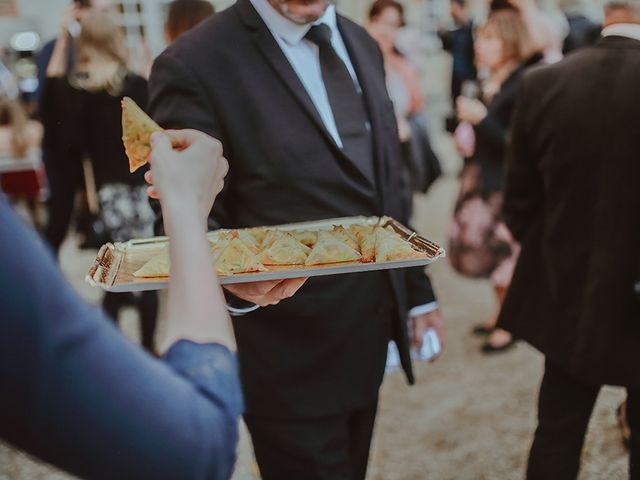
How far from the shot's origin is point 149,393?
66 cm

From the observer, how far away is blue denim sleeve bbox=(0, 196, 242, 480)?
1.95 ft

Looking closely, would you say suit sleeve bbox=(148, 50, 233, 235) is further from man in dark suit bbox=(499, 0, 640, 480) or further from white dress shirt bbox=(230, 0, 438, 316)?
man in dark suit bbox=(499, 0, 640, 480)

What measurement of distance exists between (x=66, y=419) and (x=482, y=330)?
146 inches

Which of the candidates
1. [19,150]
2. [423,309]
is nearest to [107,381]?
[423,309]

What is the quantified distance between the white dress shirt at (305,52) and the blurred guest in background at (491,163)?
190cm

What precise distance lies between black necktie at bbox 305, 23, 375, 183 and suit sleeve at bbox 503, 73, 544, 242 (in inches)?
27.6

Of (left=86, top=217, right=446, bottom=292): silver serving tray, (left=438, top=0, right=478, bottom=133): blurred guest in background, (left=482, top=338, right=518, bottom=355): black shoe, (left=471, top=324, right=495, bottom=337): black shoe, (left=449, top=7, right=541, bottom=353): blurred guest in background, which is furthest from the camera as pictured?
(left=438, top=0, right=478, bottom=133): blurred guest in background

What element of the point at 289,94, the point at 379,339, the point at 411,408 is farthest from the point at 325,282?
the point at 411,408

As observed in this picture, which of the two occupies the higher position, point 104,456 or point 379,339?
point 104,456

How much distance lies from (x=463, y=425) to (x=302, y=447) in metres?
1.61

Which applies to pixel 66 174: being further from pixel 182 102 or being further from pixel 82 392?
pixel 82 392

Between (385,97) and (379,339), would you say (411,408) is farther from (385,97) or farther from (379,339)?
(385,97)

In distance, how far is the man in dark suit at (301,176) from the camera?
1628mm

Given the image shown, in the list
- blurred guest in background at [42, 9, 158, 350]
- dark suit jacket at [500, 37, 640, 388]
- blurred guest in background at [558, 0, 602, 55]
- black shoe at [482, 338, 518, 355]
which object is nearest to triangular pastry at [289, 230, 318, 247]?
dark suit jacket at [500, 37, 640, 388]
